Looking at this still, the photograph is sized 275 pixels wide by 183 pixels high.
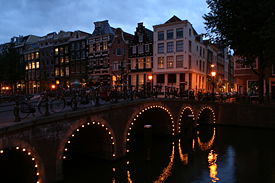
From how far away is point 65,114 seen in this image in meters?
10.7

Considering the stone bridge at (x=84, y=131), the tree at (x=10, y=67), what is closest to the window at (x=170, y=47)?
the stone bridge at (x=84, y=131)

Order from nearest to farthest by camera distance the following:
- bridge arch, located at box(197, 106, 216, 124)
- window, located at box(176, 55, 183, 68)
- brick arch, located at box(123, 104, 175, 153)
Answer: brick arch, located at box(123, 104, 175, 153)
bridge arch, located at box(197, 106, 216, 124)
window, located at box(176, 55, 183, 68)

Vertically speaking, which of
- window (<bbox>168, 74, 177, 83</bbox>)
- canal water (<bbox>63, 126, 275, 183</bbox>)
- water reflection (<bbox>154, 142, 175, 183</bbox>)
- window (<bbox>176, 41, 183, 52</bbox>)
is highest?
window (<bbox>176, 41, 183, 52</bbox>)

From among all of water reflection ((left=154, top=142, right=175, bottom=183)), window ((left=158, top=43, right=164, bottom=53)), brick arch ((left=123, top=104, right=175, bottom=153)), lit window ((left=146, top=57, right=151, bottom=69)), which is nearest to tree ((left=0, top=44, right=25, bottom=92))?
lit window ((left=146, top=57, right=151, bottom=69))

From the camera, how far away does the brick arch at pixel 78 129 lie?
34.6 ft

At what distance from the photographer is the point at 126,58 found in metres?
43.0

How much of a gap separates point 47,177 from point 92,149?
531 centimetres

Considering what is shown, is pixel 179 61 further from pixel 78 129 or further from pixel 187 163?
pixel 78 129

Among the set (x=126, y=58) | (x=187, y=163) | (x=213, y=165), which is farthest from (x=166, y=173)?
(x=126, y=58)

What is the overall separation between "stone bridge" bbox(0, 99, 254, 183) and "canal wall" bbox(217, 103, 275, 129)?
4841mm

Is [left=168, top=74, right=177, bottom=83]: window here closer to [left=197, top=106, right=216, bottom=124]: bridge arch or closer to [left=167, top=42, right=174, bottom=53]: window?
[left=167, top=42, right=174, bottom=53]: window

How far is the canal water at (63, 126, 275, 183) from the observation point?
1198 cm

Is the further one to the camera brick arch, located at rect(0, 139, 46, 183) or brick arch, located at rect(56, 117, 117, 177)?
brick arch, located at rect(56, 117, 117, 177)

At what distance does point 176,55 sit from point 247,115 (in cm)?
1688
